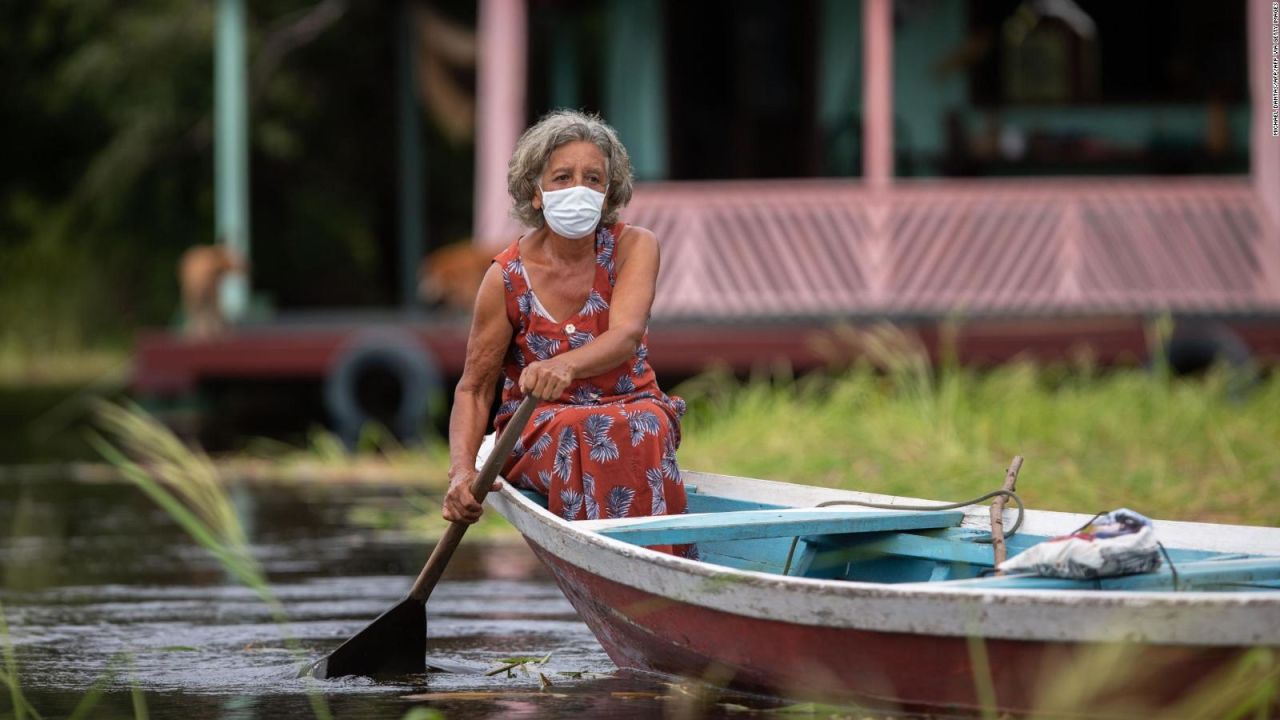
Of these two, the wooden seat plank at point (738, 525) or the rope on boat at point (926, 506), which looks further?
the rope on boat at point (926, 506)

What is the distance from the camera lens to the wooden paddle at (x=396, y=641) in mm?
5648

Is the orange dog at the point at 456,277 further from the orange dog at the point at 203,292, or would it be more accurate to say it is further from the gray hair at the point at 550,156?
the gray hair at the point at 550,156

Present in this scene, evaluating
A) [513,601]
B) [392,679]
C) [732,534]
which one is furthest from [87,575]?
[732,534]

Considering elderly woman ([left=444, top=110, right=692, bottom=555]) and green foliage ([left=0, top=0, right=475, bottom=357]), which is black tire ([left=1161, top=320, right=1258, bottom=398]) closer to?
elderly woman ([left=444, top=110, right=692, bottom=555])

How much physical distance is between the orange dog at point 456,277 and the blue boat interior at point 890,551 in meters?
8.04

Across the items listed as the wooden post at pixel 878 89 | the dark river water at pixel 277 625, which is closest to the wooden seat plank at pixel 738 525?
the dark river water at pixel 277 625

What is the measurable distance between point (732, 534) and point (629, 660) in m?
0.62

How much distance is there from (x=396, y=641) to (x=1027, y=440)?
4831mm

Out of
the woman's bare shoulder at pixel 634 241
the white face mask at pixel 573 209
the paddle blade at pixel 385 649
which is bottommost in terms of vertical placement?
the paddle blade at pixel 385 649

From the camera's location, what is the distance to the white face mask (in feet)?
17.9

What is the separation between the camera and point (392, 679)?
567 centimetres

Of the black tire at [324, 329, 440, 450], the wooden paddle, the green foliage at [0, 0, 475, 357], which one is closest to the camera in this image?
the wooden paddle

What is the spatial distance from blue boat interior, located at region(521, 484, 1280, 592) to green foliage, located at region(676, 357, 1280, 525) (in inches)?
116

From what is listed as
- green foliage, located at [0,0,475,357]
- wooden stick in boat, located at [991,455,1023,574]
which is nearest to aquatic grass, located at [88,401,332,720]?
wooden stick in boat, located at [991,455,1023,574]
